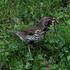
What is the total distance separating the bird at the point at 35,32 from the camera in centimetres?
463

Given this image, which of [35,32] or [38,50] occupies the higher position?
[35,32]

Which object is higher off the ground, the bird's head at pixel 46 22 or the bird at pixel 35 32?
the bird's head at pixel 46 22

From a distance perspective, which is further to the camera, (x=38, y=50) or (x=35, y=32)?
(x=38, y=50)

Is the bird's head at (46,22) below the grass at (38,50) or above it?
above

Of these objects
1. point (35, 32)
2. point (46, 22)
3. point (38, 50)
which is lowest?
point (38, 50)

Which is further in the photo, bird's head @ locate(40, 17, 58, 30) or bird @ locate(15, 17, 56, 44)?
bird's head @ locate(40, 17, 58, 30)

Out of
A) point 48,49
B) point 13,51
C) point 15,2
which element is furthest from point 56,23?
point 15,2

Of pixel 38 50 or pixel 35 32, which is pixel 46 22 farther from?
pixel 38 50

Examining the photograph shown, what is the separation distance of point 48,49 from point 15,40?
500 millimetres

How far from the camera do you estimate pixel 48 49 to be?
4840mm

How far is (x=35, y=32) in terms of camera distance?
4633 millimetres

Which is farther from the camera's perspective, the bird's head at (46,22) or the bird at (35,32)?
the bird's head at (46,22)

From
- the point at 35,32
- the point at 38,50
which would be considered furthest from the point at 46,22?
the point at 38,50

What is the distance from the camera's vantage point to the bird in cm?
463
